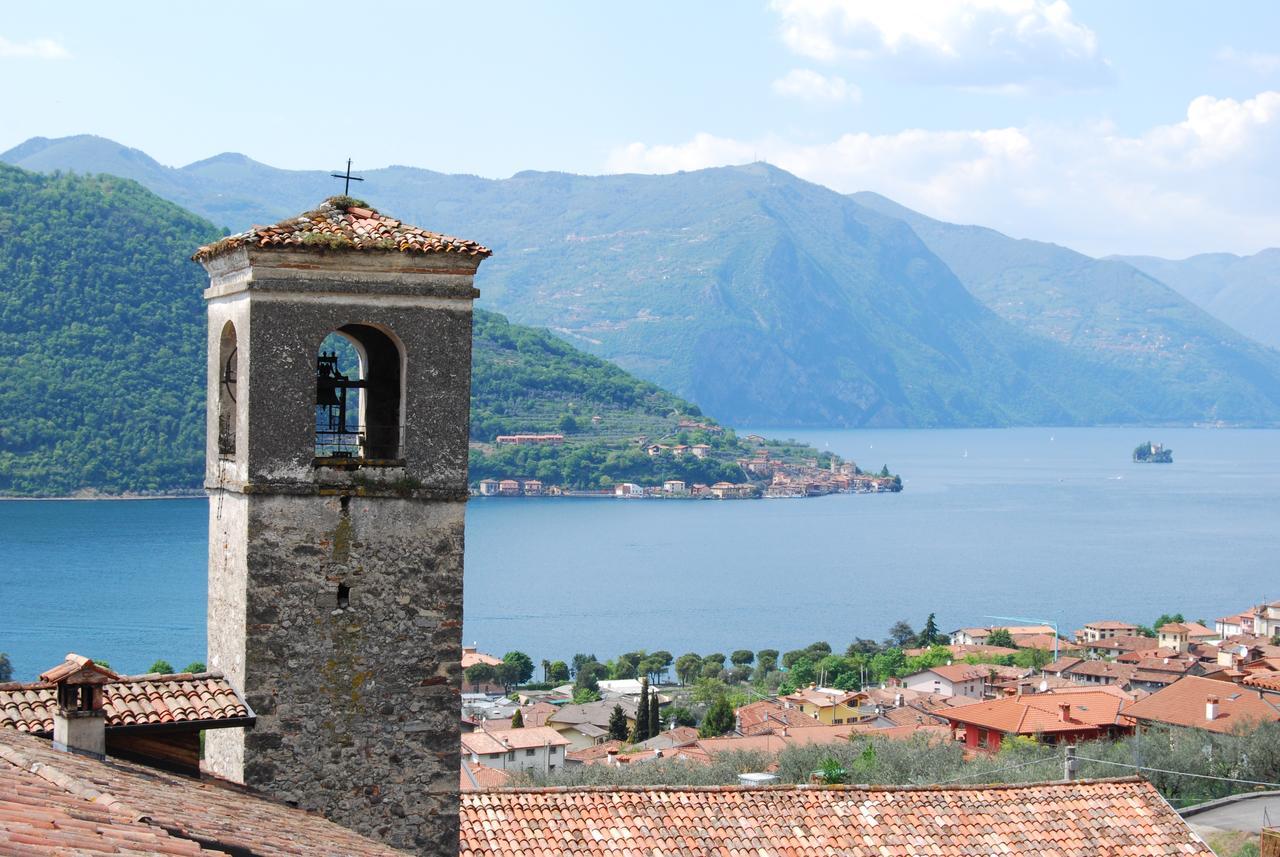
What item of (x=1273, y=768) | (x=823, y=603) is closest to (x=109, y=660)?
(x=823, y=603)

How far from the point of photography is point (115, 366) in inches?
5738

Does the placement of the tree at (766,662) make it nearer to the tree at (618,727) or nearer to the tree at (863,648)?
the tree at (863,648)

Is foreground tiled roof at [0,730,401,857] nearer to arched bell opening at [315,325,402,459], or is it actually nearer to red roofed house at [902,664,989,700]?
arched bell opening at [315,325,402,459]

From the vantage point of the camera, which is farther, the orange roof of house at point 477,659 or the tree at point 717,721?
the orange roof of house at point 477,659

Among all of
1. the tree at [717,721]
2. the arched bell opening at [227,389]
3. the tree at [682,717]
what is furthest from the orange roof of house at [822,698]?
the arched bell opening at [227,389]

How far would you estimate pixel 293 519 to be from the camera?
352 inches

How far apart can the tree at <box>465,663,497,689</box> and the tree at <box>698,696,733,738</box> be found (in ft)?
61.9

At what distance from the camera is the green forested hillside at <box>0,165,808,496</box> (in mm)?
135625

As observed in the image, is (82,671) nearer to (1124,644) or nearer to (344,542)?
(344,542)

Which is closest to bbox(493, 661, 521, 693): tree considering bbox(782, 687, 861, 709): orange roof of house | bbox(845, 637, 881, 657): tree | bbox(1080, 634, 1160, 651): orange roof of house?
bbox(782, 687, 861, 709): orange roof of house

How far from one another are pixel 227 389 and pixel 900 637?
248 ft

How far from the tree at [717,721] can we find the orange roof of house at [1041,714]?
33.0ft

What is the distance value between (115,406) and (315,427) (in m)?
137

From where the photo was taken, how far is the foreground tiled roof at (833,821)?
34.2ft
